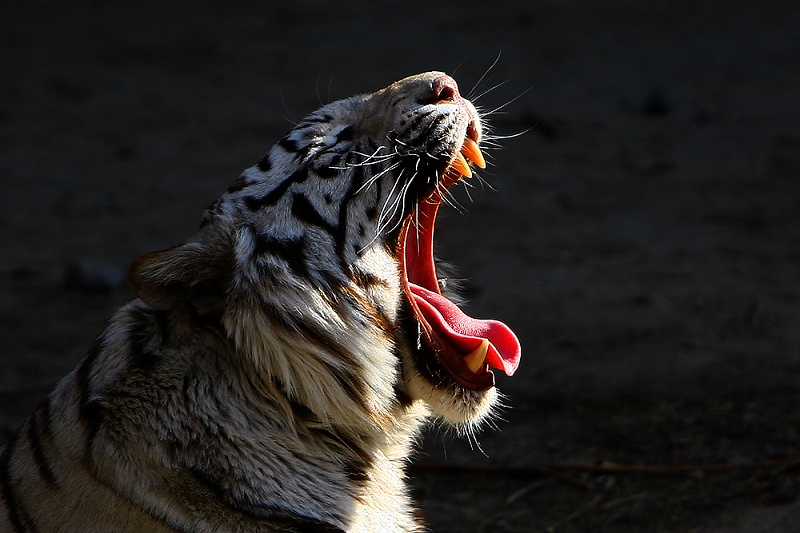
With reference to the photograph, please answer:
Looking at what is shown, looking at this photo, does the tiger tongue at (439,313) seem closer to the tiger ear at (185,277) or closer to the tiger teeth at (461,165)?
the tiger teeth at (461,165)

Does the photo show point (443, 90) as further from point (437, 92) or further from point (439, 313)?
point (439, 313)

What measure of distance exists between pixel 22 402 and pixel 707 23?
4.38 m

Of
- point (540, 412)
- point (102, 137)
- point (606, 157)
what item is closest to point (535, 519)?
point (540, 412)

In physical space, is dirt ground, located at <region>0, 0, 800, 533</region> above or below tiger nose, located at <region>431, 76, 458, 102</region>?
below

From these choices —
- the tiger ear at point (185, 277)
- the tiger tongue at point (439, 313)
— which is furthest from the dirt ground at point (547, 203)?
the tiger ear at point (185, 277)

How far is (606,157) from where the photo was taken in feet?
15.1

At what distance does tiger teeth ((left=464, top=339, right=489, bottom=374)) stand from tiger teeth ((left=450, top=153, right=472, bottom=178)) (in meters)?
0.33

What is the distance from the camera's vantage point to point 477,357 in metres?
1.77

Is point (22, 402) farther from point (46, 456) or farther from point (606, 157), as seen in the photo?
point (606, 157)

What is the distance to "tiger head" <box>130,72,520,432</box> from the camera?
159 centimetres

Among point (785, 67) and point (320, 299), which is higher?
point (320, 299)

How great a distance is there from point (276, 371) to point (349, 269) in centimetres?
21

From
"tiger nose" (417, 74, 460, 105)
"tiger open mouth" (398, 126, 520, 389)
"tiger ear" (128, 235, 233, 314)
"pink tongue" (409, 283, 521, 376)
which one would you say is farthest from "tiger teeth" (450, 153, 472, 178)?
"tiger ear" (128, 235, 233, 314)

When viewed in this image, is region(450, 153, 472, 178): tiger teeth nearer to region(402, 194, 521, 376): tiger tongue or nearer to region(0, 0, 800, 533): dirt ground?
region(402, 194, 521, 376): tiger tongue
